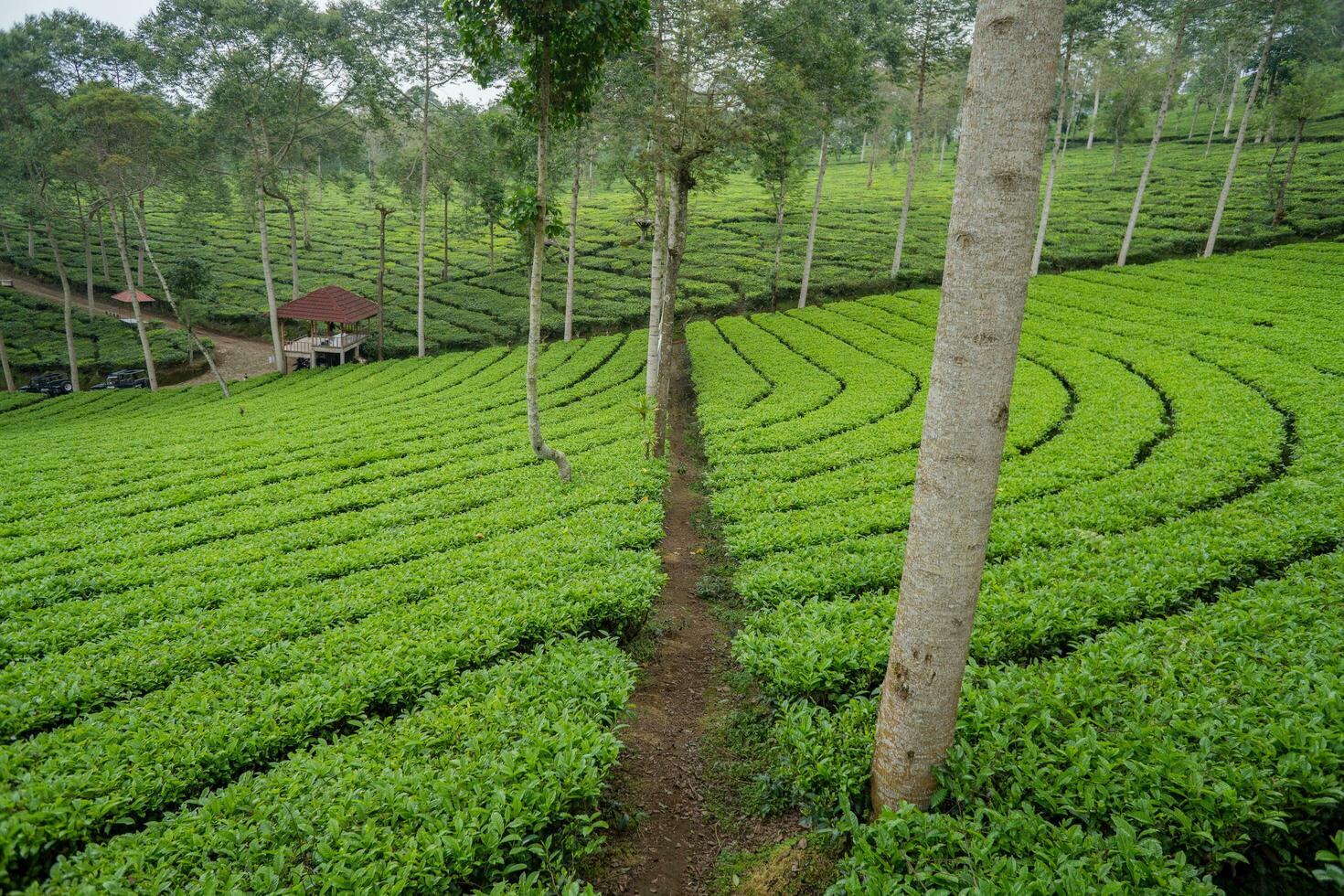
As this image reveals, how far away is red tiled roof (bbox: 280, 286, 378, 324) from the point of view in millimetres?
29164

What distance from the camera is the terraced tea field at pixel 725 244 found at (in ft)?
106

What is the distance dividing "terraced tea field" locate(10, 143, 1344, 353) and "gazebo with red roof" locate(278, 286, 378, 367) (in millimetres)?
2112

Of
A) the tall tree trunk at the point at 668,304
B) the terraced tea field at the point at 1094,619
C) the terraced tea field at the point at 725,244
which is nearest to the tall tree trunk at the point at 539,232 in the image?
the tall tree trunk at the point at 668,304

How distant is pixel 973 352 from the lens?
3.11 m

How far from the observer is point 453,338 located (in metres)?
31.9

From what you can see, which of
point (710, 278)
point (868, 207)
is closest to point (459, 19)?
point (710, 278)

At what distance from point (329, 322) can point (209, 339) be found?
12.4 m

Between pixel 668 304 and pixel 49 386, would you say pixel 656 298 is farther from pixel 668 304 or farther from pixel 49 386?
pixel 49 386

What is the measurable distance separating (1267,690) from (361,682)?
683cm

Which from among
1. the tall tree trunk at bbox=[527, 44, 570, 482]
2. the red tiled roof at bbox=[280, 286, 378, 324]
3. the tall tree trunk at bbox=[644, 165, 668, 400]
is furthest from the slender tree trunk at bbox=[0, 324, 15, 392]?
the tall tree trunk at bbox=[527, 44, 570, 482]

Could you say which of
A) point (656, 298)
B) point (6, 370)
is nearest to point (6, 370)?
point (6, 370)

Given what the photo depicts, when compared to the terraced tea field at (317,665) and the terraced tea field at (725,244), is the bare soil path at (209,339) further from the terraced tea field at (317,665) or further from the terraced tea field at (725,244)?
the terraced tea field at (317,665)

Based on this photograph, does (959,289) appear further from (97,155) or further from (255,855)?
(97,155)

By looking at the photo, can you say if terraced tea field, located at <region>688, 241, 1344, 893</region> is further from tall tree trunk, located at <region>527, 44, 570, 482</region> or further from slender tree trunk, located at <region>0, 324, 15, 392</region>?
slender tree trunk, located at <region>0, 324, 15, 392</region>
